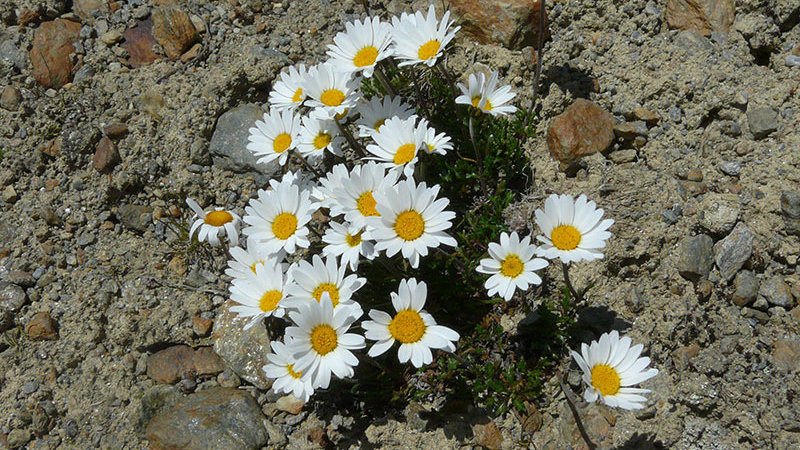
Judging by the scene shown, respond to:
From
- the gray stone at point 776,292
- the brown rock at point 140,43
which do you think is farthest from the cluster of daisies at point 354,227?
the brown rock at point 140,43

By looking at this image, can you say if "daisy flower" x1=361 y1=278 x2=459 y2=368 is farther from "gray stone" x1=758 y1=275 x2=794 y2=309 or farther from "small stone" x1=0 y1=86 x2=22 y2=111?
"small stone" x1=0 y1=86 x2=22 y2=111

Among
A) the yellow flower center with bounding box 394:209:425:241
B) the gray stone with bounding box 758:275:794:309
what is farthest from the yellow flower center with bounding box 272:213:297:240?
the gray stone with bounding box 758:275:794:309

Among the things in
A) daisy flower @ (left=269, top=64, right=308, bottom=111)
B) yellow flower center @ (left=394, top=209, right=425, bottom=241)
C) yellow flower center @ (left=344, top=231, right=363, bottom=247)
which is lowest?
yellow flower center @ (left=344, top=231, right=363, bottom=247)

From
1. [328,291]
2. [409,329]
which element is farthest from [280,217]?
[409,329]

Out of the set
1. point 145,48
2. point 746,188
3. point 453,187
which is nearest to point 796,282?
point 746,188

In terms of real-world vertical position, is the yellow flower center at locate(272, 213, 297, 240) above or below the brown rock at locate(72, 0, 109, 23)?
below

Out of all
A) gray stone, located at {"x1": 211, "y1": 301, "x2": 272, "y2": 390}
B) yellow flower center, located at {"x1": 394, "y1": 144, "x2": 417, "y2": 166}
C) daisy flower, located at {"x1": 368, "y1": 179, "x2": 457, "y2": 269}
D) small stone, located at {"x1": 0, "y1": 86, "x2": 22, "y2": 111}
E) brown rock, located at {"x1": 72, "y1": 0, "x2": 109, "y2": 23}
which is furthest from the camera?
brown rock, located at {"x1": 72, "y1": 0, "x2": 109, "y2": 23}

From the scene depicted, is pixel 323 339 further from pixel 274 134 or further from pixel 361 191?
pixel 274 134
